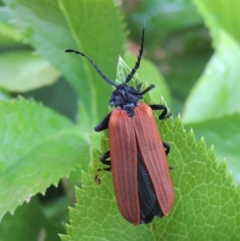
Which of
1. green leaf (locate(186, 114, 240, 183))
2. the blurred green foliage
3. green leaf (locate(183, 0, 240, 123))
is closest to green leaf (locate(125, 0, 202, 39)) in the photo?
the blurred green foliage

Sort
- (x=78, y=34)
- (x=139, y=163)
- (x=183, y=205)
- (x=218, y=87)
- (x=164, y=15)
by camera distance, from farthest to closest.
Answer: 1. (x=164, y=15)
2. (x=218, y=87)
3. (x=78, y=34)
4. (x=139, y=163)
5. (x=183, y=205)

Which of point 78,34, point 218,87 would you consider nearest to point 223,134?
point 218,87

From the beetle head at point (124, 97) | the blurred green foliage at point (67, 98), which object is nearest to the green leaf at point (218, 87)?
the blurred green foliage at point (67, 98)

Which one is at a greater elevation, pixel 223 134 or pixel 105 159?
pixel 223 134

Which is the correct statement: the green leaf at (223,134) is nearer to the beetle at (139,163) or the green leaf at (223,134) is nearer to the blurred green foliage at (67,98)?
the blurred green foliage at (67,98)

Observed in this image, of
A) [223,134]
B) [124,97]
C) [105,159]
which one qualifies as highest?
[124,97]

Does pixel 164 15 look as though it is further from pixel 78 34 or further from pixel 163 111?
pixel 163 111

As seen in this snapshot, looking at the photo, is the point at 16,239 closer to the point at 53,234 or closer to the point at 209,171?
the point at 53,234
